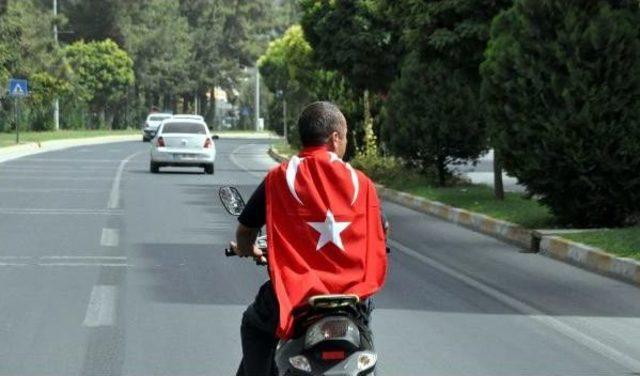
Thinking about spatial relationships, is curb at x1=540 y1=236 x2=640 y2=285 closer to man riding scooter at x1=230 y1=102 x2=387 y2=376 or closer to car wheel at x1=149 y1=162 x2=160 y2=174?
man riding scooter at x1=230 y1=102 x2=387 y2=376

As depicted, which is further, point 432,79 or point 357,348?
point 432,79

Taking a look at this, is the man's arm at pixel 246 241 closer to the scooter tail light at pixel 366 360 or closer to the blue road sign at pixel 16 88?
the scooter tail light at pixel 366 360

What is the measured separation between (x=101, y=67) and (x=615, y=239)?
98.1 metres

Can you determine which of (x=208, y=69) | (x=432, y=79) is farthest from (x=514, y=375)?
(x=208, y=69)

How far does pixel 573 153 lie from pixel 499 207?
460 centimetres

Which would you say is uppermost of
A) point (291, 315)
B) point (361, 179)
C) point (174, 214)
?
point (361, 179)

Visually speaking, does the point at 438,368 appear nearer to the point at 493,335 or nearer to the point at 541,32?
the point at 493,335

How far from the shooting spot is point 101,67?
371 ft

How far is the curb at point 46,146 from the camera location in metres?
55.7

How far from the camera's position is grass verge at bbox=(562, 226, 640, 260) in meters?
16.1

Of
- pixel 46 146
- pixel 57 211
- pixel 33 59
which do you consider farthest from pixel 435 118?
pixel 33 59

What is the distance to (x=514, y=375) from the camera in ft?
31.8

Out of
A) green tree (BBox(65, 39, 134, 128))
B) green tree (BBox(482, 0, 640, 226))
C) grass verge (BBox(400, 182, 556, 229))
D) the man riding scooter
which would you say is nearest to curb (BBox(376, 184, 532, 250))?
grass verge (BBox(400, 182, 556, 229))

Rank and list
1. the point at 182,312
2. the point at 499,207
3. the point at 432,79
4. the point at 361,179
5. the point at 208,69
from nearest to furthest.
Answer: the point at 361,179 < the point at 182,312 < the point at 499,207 < the point at 432,79 < the point at 208,69
